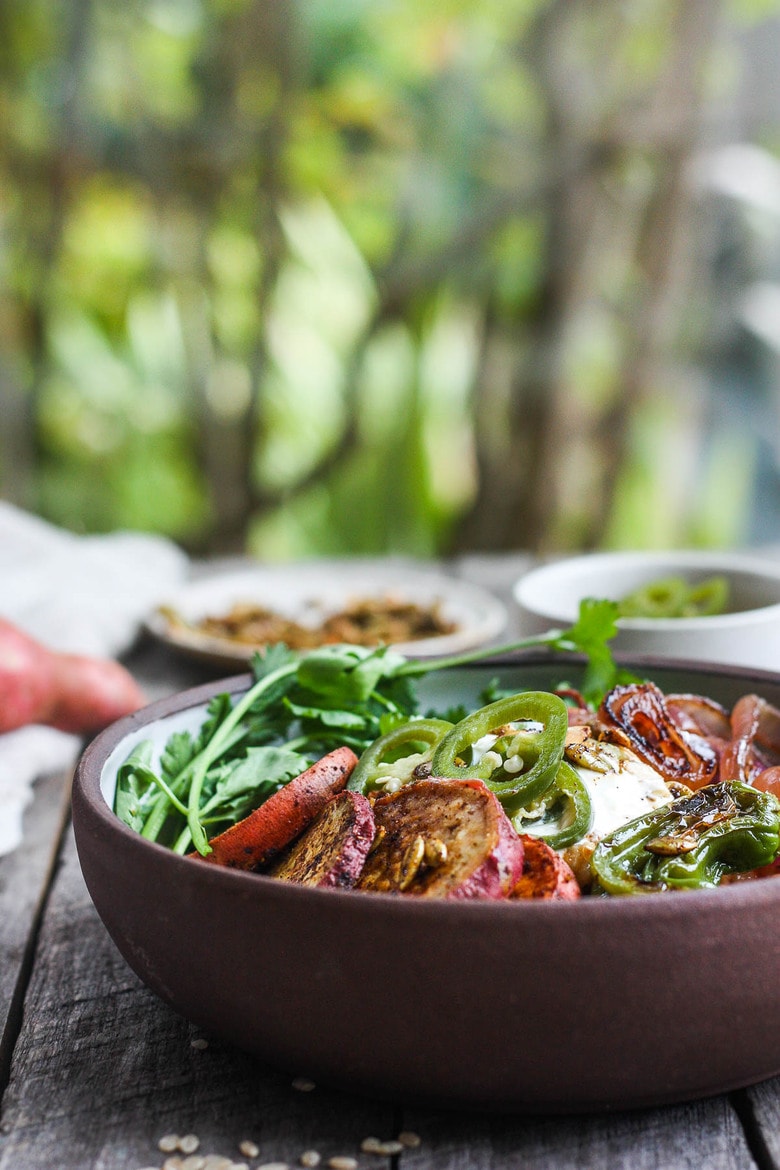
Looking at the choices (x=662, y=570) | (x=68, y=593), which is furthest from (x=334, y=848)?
(x=68, y=593)

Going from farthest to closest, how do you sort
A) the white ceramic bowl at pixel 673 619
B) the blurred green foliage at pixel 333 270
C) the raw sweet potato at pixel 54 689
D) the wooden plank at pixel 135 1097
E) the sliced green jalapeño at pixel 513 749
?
the blurred green foliage at pixel 333 270
the raw sweet potato at pixel 54 689
the white ceramic bowl at pixel 673 619
the sliced green jalapeño at pixel 513 749
the wooden plank at pixel 135 1097

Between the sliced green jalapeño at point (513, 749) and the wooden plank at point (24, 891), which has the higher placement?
the sliced green jalapeño at point (513, 749)

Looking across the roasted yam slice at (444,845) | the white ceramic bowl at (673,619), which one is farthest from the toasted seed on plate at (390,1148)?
the white ceramic bowl at (673,619)

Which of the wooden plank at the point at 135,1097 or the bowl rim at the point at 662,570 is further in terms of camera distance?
the bowl rim at the point at 662,570

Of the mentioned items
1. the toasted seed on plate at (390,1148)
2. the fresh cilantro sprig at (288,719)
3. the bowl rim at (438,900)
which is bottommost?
the toasted seed on plate at (390,1148)

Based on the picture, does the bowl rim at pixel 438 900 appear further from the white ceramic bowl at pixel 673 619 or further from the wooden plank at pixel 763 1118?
the white ceramic bowl at pixel 673 619

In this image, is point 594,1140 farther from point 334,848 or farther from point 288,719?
point 288,719

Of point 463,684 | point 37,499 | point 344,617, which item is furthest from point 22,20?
point 463,684
